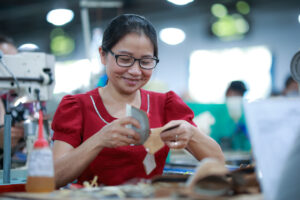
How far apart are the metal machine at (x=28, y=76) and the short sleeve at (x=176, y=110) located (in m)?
0.76

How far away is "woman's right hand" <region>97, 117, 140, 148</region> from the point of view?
1.22 m

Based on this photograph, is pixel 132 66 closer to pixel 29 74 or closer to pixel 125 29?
pixel 125 29

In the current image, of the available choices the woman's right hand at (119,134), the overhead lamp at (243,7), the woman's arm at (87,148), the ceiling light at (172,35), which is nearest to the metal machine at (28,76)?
the woman's arm at (87,148)

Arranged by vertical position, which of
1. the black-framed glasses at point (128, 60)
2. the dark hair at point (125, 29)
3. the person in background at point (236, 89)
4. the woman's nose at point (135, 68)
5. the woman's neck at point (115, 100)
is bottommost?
the woman's neck at point (115, 100)

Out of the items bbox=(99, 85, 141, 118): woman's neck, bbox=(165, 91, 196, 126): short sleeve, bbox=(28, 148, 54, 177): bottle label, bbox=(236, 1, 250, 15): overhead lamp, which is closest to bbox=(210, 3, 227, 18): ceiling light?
bbox=(236, 1, 250, 15): overhead lamp

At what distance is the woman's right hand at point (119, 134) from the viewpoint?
122cm

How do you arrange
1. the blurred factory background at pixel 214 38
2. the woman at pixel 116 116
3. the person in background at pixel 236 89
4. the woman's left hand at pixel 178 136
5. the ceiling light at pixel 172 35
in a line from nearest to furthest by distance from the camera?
the woman's left hand at pixel 178 136, the woman at pixel 116 116, the person in background at pixel 236 89, the blurred factory background at pixel 214 38, the ceiling light at pixel 172 35

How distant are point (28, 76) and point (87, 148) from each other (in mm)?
870

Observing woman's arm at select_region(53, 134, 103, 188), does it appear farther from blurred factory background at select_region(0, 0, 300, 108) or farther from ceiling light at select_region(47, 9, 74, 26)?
blurred factory background at select_region(0, 0, 300, 108)

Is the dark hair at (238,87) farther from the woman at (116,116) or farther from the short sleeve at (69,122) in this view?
the short sleeve at (69,122)

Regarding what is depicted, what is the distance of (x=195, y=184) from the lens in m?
0.92

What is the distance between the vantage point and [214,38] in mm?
8477

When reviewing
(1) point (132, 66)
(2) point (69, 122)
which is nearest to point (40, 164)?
(2) point (69, 122)

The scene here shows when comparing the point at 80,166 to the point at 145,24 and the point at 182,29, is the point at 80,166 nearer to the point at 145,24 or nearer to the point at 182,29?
the point at 145,24
